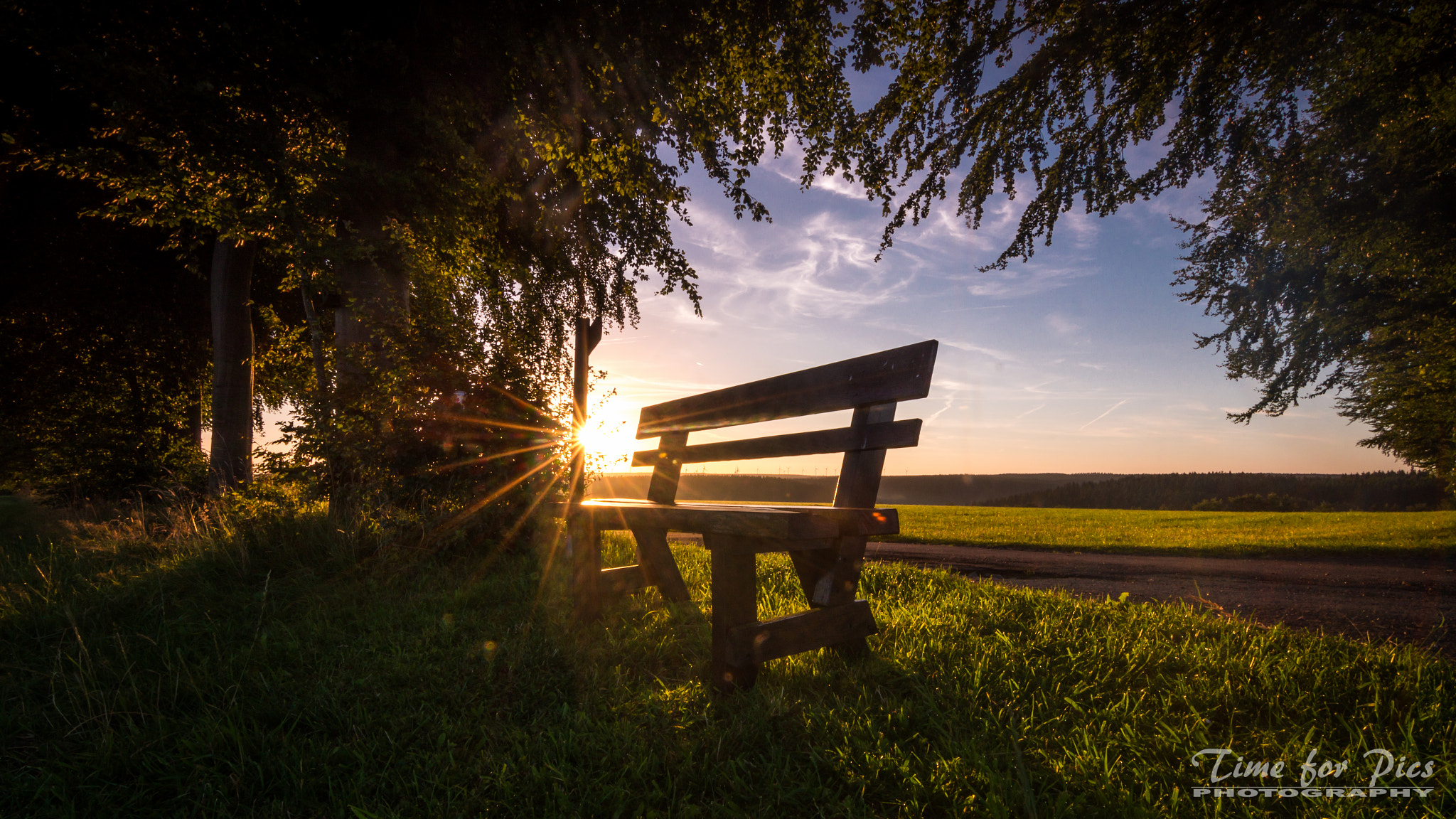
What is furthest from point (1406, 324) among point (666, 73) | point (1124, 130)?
point (666, 73)

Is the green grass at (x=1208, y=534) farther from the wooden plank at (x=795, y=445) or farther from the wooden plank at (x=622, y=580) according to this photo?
the wooden plank at (x=622, y=580)

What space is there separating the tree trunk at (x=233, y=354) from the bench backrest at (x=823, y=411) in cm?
952

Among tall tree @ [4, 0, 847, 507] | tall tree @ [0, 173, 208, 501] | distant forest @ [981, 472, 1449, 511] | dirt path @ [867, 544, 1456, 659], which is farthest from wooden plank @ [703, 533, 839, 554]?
distant forest @ [981, 472, 1449, 511]

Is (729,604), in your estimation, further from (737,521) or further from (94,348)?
(94,348)

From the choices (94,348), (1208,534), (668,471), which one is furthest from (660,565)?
(94,348)

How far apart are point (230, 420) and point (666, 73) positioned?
9512mm

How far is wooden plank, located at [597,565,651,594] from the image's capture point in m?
3.56

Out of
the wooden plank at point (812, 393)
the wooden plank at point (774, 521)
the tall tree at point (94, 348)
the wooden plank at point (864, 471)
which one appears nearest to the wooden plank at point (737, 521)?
the wooden plank at point (774, 521)

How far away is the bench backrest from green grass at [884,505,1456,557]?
30.2 feet

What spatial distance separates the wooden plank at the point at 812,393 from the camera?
245 centimetres

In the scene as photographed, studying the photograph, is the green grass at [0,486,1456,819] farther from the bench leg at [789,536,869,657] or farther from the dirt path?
the dirt path

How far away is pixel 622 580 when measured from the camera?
11.9 ft

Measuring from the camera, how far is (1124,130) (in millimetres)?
6137

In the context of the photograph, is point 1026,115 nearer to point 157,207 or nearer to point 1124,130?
point 1124,130
